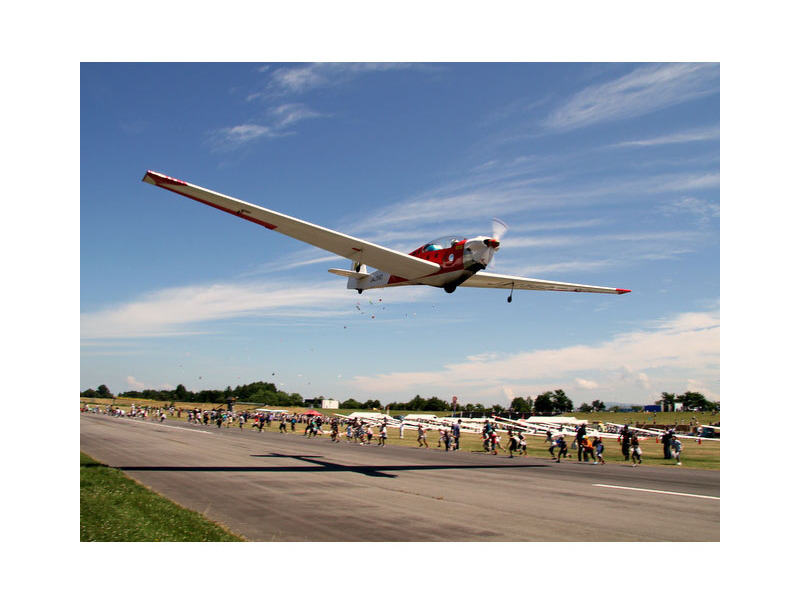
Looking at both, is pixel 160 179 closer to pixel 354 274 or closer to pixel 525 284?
pixel 354 274

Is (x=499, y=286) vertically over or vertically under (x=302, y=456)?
over

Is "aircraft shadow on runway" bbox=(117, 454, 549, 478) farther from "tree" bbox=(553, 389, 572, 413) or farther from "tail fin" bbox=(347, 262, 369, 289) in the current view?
"tree" bbox=(553, 389, 572, 413)

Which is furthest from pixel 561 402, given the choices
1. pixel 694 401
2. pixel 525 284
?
pixel 525 284

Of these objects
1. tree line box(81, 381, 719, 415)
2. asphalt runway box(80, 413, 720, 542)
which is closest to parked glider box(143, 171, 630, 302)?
asphalt runway box(80, 413, 720, 542)

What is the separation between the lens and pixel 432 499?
13.6 metres

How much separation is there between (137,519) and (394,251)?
42.1 ft

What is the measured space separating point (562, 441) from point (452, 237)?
15930 millimetres

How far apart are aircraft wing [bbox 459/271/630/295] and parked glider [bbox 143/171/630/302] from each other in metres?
0.09

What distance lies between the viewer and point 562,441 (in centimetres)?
2922

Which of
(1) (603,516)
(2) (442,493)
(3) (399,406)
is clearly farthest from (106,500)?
(3) (399,406)

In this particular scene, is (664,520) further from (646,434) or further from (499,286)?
(646,434)

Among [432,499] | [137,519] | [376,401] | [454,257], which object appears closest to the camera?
[137,519]

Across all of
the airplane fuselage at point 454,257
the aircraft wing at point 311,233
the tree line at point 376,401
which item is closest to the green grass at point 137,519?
the aircraft wing at point 311,233

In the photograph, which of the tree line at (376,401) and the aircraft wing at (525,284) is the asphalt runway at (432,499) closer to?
the aircraft wing at (525,284)
